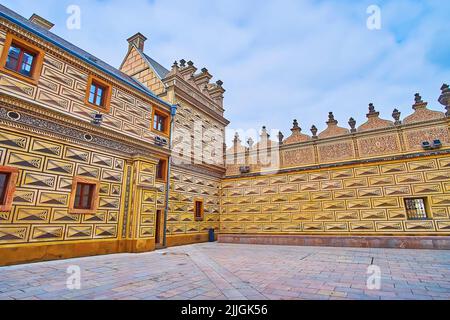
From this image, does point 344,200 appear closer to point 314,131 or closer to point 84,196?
point 314,131

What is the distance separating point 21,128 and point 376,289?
9652 mm

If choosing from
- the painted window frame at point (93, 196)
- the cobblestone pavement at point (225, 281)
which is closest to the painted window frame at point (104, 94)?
the painted window frame at point (93, 196)

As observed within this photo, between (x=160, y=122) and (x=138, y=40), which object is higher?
(x=138, y=40)

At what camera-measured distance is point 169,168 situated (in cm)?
1205

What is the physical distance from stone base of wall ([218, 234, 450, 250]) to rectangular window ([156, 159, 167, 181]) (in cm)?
552

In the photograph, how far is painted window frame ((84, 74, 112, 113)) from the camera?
9.13m

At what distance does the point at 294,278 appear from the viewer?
507 cm

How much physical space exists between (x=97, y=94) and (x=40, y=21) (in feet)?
20.4

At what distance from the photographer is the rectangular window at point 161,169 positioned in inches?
464

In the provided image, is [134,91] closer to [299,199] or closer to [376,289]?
[299,199]

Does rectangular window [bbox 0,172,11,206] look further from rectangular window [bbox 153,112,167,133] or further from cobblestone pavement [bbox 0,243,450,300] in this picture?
rectangular window [bbox 153,112,167,133]

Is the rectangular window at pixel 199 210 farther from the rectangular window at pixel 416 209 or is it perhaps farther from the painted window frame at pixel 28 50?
the rectangular window at pixel 416 209

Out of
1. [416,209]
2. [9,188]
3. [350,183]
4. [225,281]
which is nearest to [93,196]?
[9,188]

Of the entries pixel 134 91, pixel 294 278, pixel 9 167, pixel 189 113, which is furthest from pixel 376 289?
pixel 189 113
